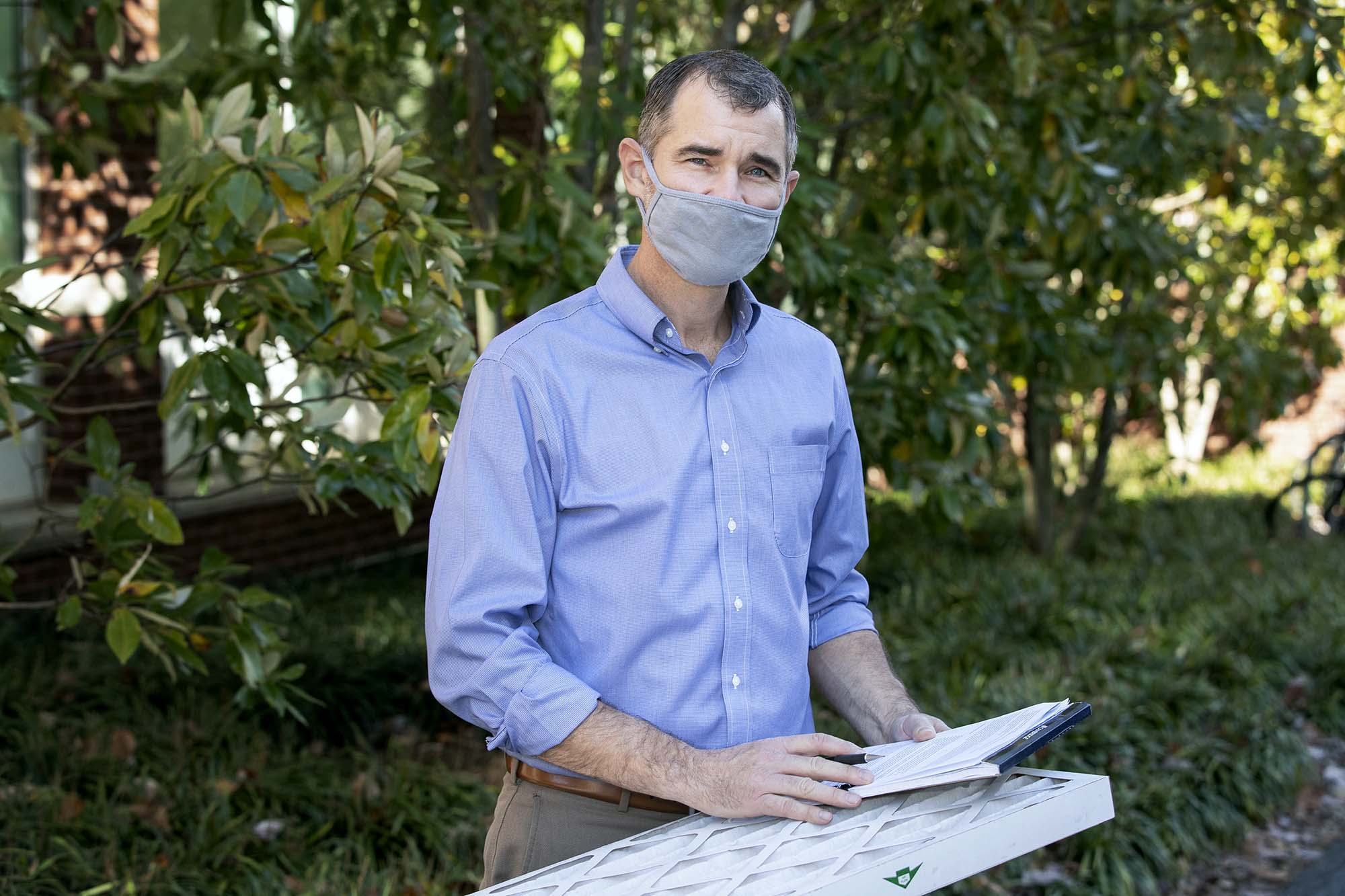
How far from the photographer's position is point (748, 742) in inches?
A: 76.9

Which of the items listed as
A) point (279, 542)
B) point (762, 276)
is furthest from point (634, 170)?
point (279, 542)

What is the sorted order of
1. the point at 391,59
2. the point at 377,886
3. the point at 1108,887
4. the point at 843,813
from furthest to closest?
the point at 391,59 < the point at 1108,887 < the point at 377,886 < the point at 843,813

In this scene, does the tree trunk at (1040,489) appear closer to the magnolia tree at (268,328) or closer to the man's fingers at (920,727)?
the magnolia tree at (268,328)

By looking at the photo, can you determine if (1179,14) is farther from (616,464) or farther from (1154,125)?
(616,464)

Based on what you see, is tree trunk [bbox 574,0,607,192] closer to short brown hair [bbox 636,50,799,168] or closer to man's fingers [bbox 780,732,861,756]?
short brown hair [bbox 636,50,799,168]

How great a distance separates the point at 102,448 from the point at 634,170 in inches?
69.3

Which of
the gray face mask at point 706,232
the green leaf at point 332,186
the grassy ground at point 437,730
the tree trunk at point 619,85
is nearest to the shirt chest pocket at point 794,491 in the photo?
the gray face mask at point 706,232

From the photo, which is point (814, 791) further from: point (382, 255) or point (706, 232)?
point (382, 255)

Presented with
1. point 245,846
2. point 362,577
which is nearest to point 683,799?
point 245,846

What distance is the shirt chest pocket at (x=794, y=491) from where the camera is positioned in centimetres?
209

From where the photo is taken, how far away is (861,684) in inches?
87.0

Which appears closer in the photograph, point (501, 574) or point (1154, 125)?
point (501, 574)

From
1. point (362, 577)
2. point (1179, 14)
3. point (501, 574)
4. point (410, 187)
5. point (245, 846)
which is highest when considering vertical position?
point (1179, 14)

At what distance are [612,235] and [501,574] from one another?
10.1 ft
